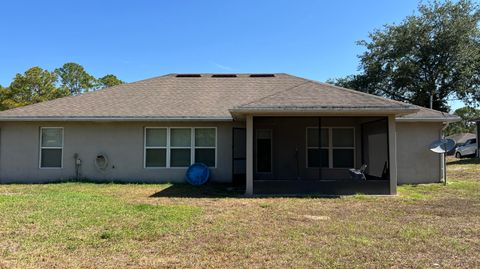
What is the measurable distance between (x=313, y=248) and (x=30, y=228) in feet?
14.7

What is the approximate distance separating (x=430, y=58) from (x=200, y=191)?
2759 cm

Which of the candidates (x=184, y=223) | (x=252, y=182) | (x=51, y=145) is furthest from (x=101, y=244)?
(x=51, y=145)

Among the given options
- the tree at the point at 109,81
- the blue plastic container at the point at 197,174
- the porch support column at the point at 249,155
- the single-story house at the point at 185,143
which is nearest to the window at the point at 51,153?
the single-story house at the point at 185,143

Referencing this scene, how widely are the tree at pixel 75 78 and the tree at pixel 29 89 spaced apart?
432 centimetres

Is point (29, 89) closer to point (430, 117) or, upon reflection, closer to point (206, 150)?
point (206, 150)

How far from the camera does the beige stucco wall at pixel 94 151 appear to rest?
44.4ft

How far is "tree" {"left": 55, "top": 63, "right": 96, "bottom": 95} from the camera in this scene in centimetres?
5072

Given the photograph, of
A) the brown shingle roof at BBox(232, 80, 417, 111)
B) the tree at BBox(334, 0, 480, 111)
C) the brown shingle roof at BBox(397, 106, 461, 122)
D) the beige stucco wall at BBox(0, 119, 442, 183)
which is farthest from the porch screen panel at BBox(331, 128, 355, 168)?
the tree at BBox(334, 0, 480, 111)

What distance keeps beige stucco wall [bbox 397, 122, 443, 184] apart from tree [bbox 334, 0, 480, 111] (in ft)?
65.9

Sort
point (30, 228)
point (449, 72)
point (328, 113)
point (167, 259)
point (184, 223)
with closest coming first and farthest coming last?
point (167, 259) < point (30, 228) < point (184, 223) < point (328, 113) < point (449, 72)

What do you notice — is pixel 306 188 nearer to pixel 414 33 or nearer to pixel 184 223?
pixel 184 223

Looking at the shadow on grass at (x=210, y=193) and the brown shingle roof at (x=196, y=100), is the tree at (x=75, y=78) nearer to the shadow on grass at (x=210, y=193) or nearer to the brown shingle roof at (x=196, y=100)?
the brown shingle roof at (x=196, y=100)

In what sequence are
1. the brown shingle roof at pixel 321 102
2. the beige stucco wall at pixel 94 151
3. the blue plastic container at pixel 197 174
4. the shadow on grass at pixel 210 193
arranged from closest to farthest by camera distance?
the brown shingle roof at pixel 321 102 < the shadow on grass at pixel 210 193 < the blue plastic container at pixel 197 174 < the beige stucco wall at pixel 94 151

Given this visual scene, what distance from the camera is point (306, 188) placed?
10414mm
